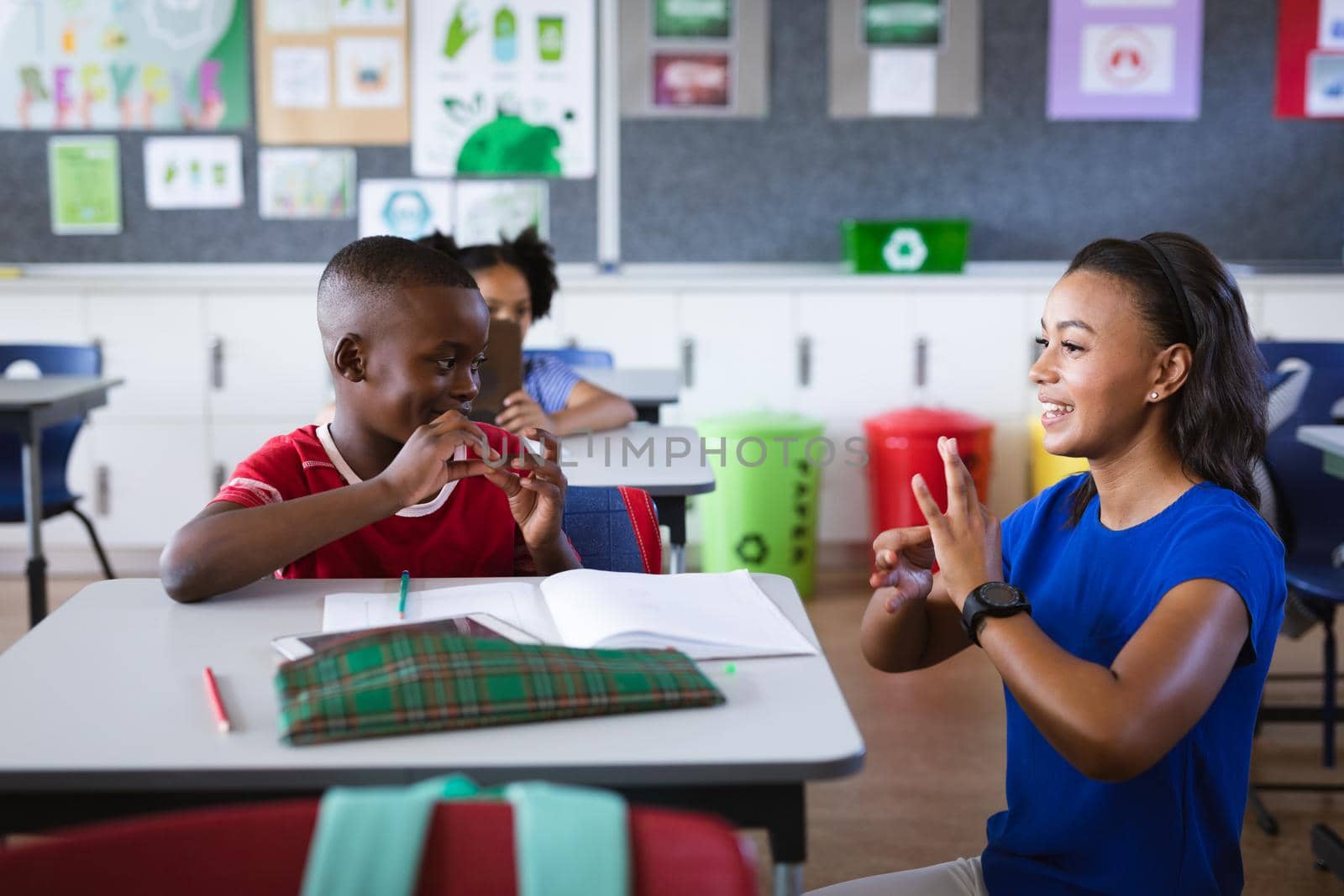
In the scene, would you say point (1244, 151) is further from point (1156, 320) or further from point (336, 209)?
point (1156, 320)

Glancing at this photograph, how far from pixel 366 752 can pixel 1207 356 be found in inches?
31.1

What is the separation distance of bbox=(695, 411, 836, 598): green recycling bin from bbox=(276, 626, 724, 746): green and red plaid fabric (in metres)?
2.91

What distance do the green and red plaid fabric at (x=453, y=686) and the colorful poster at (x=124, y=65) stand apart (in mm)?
3739

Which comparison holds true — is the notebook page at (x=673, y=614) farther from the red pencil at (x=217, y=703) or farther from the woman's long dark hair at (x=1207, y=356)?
the woman's long dark hair at (x=1207, y=356)

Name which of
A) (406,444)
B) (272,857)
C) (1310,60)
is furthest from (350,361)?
(1310,60)

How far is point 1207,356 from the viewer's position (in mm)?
1181

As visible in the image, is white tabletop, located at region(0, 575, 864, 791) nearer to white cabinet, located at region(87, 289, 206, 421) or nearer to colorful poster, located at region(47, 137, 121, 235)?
white cabinet, located at region(87, 289, 206, 421)

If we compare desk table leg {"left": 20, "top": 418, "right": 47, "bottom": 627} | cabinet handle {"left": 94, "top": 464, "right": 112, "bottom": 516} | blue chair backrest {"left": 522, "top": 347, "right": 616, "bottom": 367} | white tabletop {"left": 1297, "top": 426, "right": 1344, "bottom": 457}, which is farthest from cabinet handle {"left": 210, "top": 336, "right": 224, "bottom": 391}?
white tabletop {"left": 1297, "top": 426, "right": 1344, "bottom": 457}

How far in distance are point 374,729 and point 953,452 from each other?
545 millimetres

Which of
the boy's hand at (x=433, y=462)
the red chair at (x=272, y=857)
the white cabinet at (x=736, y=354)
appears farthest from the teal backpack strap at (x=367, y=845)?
the white cabinet at (x=736, y=354)

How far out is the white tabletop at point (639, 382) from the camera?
297cm

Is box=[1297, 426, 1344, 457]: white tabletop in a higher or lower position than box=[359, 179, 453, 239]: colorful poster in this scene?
lower

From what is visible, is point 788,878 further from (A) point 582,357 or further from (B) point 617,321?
(B) point 617,321

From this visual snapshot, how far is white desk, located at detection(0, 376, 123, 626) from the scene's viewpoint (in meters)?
2.88
